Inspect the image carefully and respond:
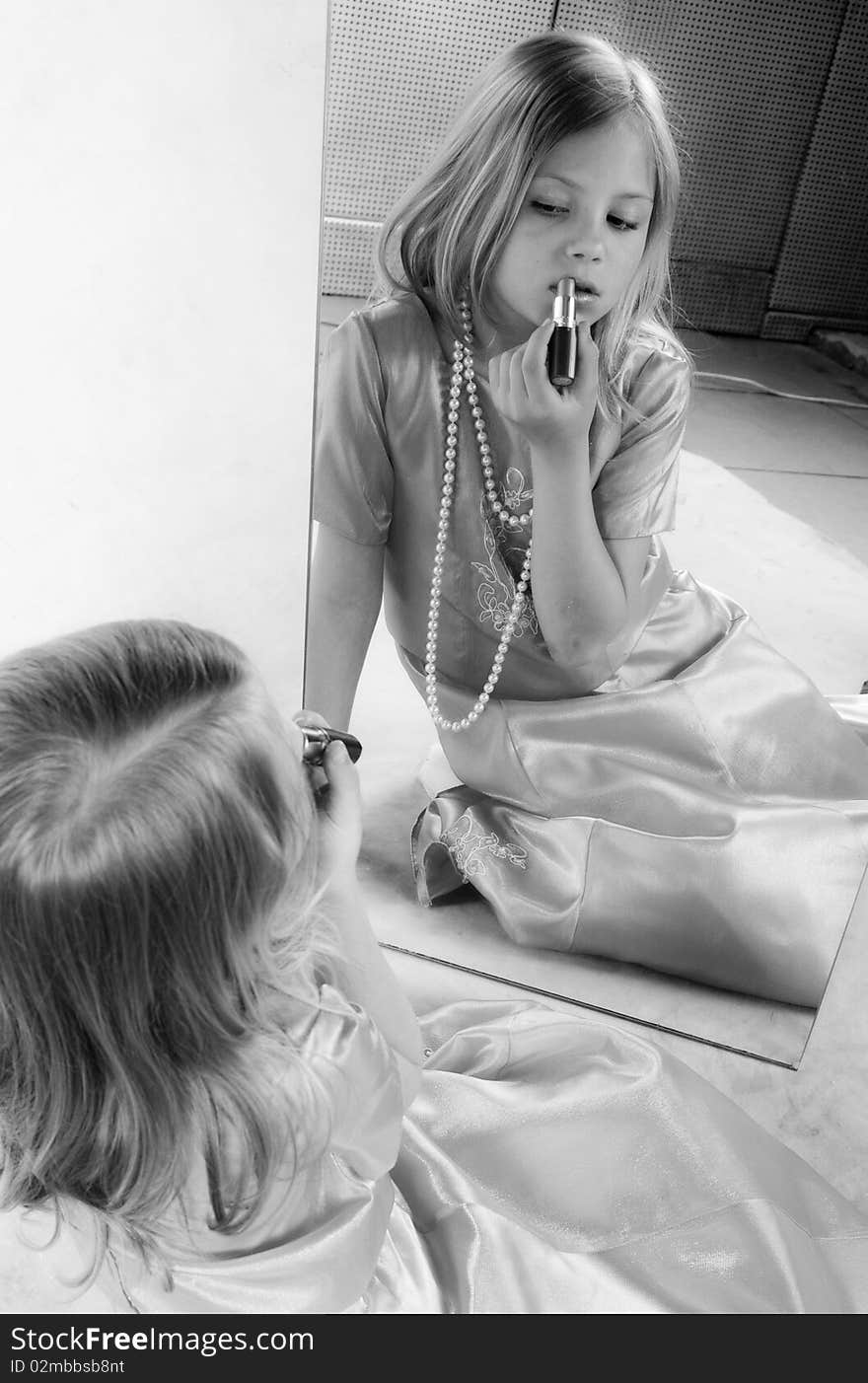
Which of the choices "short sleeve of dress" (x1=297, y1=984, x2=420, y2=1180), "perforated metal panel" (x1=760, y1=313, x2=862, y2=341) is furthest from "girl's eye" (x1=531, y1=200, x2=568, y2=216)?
"short sleeve of dress" (x1=297, y1=984, x2=420, y2=1180)

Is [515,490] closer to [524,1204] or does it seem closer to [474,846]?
[474,846]

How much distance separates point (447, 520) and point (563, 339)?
213 millimetres

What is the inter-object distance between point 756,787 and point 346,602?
0.48m

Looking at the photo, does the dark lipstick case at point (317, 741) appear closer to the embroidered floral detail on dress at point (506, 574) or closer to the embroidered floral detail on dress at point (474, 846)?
the embroidered floral detail on dress at point (506, 574)

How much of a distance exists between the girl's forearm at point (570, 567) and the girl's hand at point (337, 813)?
1.09 ft

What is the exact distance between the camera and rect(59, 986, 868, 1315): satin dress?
724mm

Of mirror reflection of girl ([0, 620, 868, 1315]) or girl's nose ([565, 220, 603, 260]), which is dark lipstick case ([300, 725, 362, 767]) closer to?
mirror reflection of girl ([0, 620, 868, 1315])

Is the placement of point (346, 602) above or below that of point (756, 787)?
above

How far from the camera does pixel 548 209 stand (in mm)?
934

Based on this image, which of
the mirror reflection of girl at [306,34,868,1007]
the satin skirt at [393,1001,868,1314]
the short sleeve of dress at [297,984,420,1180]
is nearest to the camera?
the short sleeve of dress at [297,984,420,1180]

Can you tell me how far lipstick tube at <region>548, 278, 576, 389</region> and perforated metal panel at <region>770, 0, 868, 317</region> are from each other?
0.59ft
